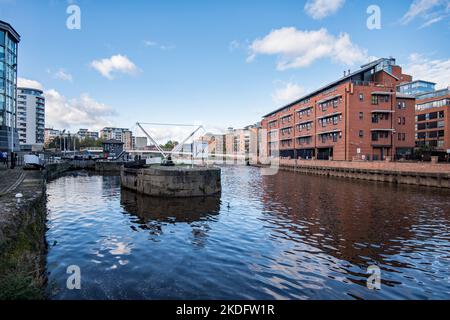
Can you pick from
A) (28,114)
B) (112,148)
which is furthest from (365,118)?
(28,114)

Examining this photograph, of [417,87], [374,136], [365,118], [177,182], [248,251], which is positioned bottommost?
[248,251]

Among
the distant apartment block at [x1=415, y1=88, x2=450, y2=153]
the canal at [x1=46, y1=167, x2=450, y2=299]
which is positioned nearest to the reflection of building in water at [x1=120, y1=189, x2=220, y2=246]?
the canal at [x1=46, y1=167, x2=450, y2=299]

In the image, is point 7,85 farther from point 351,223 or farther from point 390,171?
point 390,171

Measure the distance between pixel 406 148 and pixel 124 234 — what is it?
69040 millimetres

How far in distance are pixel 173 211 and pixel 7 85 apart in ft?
217

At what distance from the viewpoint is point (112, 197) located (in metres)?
30.6

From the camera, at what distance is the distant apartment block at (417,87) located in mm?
109750

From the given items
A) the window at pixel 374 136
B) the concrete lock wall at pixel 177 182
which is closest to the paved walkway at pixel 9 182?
the concrete lock wall at pixel 177 182

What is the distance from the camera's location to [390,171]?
46656 millimetres

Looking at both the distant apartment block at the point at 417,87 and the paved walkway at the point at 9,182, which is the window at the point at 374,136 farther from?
the paved walkway at the point at 9,182

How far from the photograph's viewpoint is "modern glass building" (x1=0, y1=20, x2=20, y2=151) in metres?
61.8

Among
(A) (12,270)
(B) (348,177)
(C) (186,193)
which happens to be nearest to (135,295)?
(A) (12,270)

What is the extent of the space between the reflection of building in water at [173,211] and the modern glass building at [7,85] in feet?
161

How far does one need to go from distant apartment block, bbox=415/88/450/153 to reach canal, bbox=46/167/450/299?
83.2 m
